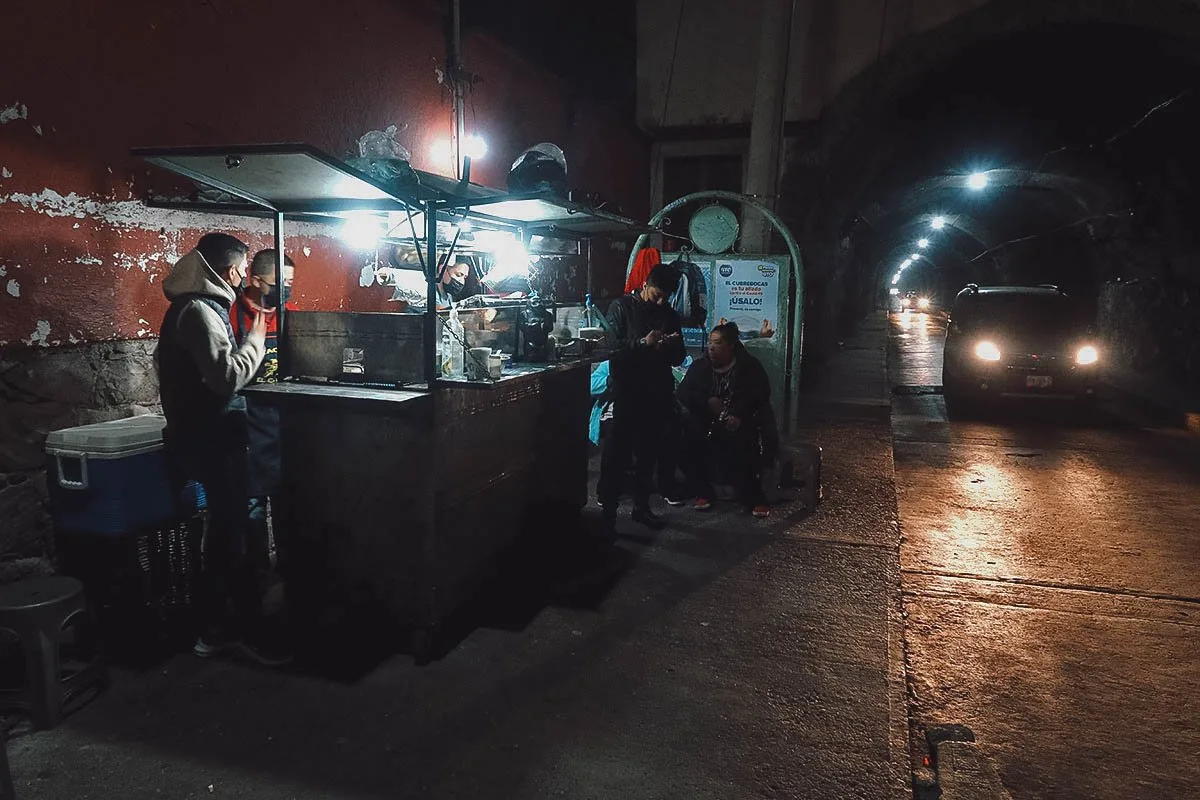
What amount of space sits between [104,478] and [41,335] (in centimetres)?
89

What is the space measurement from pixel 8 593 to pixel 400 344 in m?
2.19

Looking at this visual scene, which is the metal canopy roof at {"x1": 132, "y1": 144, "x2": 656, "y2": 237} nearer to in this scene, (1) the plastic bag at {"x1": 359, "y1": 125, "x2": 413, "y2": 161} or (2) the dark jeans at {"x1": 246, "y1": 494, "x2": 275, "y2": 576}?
(1) the plastic bag at {"x1": 359, "y1": 125, "x2": 413, "y2": 161}

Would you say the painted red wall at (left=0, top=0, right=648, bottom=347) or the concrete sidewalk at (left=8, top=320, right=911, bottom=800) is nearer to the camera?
the concrete sidewalk at (left=8, top=320, right=911, bottom=800)

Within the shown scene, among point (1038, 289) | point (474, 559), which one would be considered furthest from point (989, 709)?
point (1038, 289)

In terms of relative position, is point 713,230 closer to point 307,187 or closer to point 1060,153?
point 307,187

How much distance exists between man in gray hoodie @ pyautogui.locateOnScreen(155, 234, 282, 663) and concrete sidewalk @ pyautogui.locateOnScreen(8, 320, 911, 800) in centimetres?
36

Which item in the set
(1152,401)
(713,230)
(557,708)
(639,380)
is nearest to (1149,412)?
(1152,401)

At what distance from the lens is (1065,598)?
18.0ft

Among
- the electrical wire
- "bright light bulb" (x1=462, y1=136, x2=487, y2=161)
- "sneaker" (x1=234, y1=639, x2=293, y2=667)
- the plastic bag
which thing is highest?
the electrical wire

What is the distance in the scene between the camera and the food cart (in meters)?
4.28

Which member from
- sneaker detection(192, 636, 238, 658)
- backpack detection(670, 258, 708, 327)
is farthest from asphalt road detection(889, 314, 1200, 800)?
sneaker detection(192, 636, 238, 658)

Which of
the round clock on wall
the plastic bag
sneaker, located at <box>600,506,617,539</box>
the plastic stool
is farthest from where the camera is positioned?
the round clock on wall

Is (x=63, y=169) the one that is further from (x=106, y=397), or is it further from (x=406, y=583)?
(x=406, y=583)

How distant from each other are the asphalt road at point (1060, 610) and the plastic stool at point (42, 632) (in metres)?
4.11
